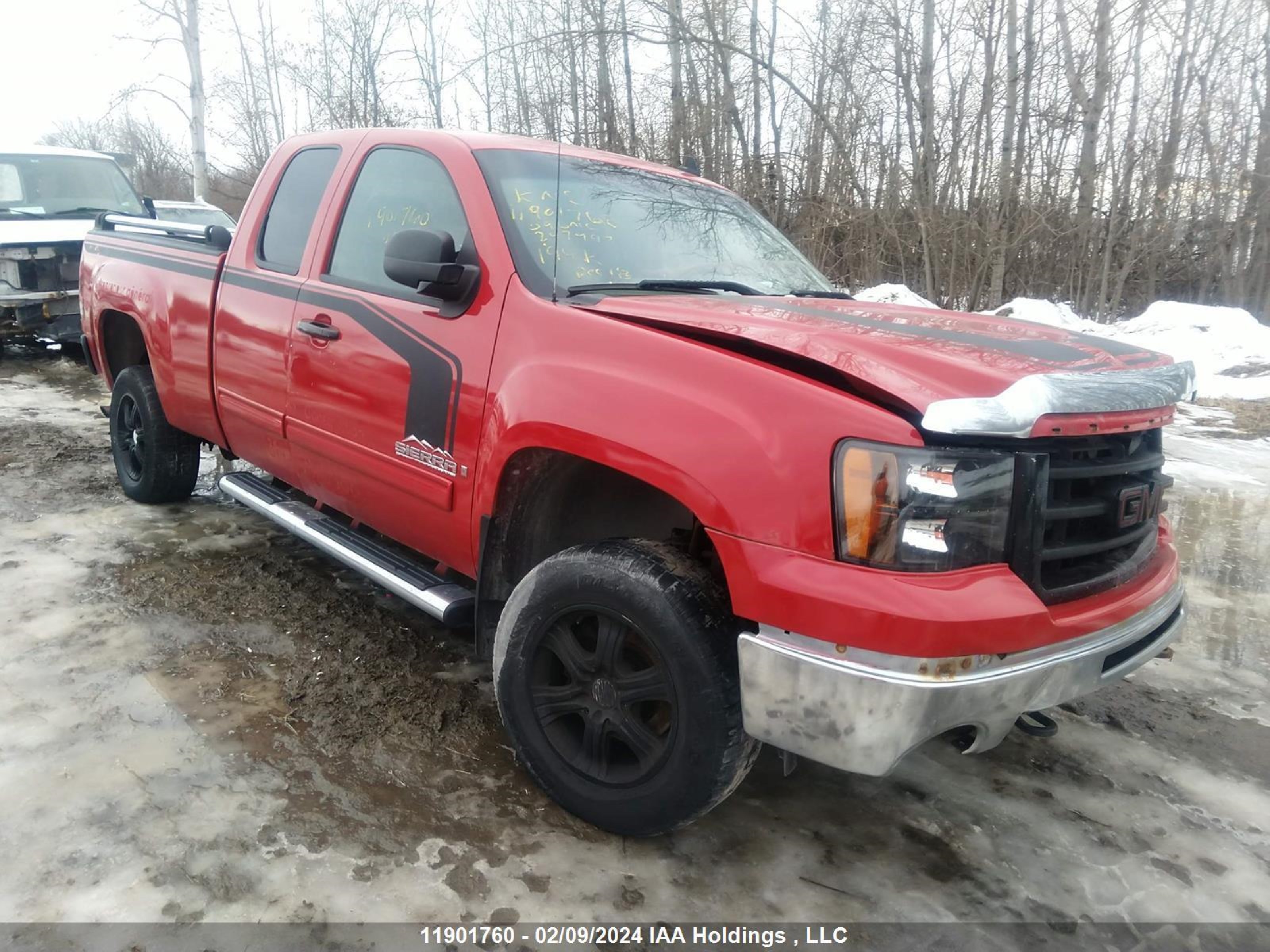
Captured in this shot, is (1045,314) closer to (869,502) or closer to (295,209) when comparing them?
(295,209)

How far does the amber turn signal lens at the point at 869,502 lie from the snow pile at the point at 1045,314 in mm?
11019

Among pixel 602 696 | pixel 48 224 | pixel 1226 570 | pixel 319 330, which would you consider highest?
pixel 48 224

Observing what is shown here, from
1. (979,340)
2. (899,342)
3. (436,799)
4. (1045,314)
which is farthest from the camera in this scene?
(1045,314)

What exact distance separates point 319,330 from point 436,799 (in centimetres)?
174

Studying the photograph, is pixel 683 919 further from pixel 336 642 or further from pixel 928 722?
pixel 336 642

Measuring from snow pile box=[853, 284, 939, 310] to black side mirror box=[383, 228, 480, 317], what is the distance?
1106cm

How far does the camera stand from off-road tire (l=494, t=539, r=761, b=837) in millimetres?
2148

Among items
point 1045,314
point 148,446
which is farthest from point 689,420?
point 1045,314

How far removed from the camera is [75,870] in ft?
7.25

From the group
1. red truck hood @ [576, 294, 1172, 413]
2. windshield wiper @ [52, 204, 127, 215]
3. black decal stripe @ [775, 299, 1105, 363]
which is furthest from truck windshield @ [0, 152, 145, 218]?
black decal stripe @ [775, 299, 1105, 363]

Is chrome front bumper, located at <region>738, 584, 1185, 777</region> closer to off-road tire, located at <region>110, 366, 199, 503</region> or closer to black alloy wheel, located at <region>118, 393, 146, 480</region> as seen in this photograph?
off-road tire, located at <region>110, 366, 199, 503</region>

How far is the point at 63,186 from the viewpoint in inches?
389

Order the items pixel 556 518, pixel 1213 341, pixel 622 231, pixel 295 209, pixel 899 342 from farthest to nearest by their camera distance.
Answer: pixel 1213 341 → pixel 295 209 → pixel 622 231 → pixel 556 518 → pixel 899 342

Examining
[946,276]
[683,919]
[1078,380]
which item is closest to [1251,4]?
[946,276]
